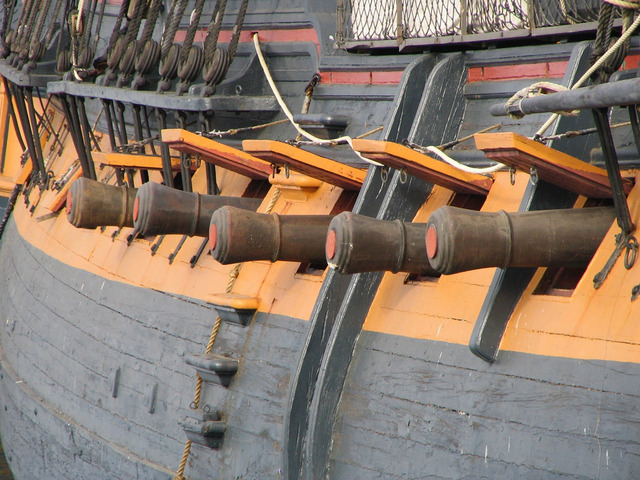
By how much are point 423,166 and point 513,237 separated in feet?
3.24

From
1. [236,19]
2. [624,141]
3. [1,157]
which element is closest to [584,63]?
[624,141]

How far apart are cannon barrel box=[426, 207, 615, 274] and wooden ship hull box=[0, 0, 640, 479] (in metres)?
0.01

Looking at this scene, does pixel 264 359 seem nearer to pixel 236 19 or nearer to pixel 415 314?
pixel 415 314

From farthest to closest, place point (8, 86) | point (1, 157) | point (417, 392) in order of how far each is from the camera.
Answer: point (1, 157) < point (8, 86) < point (417, 392)

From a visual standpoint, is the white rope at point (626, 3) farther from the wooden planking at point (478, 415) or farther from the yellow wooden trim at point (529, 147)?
the wooden planking at point (478, 415)

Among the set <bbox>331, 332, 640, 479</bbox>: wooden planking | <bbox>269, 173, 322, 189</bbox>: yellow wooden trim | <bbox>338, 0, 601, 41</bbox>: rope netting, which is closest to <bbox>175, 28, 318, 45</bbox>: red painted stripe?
<bbox>338, 0, 601, 41</bbox>: rope netting

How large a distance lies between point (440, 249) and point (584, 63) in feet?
4.75

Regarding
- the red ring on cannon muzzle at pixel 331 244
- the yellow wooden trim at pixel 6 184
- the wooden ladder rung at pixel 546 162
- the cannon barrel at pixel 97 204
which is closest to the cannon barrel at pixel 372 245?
the red ring on cannon muzzle at pixel 331 244

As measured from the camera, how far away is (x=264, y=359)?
6160 mm

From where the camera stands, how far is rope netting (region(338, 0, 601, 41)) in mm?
5492

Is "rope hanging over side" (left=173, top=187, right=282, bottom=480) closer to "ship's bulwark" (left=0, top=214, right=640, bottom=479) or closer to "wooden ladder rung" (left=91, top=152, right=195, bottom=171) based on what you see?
"ship's bulwark" (left=0, top=214, right=640, bottom=479)

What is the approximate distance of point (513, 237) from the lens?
4.35m

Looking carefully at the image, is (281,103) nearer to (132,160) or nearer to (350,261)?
(132,160)

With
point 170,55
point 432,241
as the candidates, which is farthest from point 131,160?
point 432,241
